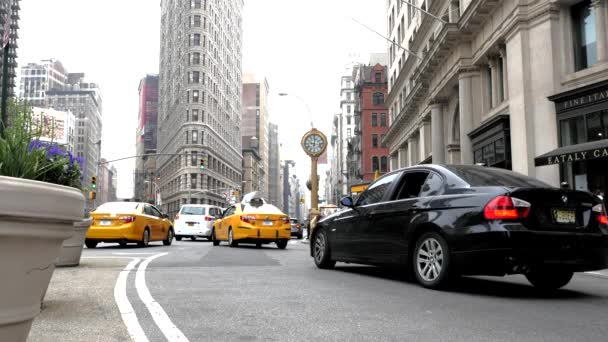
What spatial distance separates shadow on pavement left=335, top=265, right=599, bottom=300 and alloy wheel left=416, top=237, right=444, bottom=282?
0.89 feet

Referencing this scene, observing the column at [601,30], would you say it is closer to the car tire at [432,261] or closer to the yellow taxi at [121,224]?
the car tire at [432,261]

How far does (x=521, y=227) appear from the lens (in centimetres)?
603

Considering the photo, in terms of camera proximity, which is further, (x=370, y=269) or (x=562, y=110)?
(x=562, y=110)

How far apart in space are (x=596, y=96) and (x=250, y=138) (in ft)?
498

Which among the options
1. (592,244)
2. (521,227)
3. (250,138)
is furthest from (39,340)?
(250,138)

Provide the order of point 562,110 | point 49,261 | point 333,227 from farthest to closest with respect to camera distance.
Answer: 1. point 562,110
2. point 333,227
3. point 49,261

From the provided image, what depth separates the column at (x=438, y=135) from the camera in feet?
101

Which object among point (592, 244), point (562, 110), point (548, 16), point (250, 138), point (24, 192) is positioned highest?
point (250, 138)

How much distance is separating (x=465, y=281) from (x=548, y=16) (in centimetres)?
1323

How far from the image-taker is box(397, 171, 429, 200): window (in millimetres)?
7660

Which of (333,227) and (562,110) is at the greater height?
(562,110)

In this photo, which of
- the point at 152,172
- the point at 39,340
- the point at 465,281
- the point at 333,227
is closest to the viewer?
the point at 39,340

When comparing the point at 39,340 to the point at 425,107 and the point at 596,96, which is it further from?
the point at 425,107

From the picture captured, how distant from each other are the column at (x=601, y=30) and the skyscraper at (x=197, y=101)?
231ft
